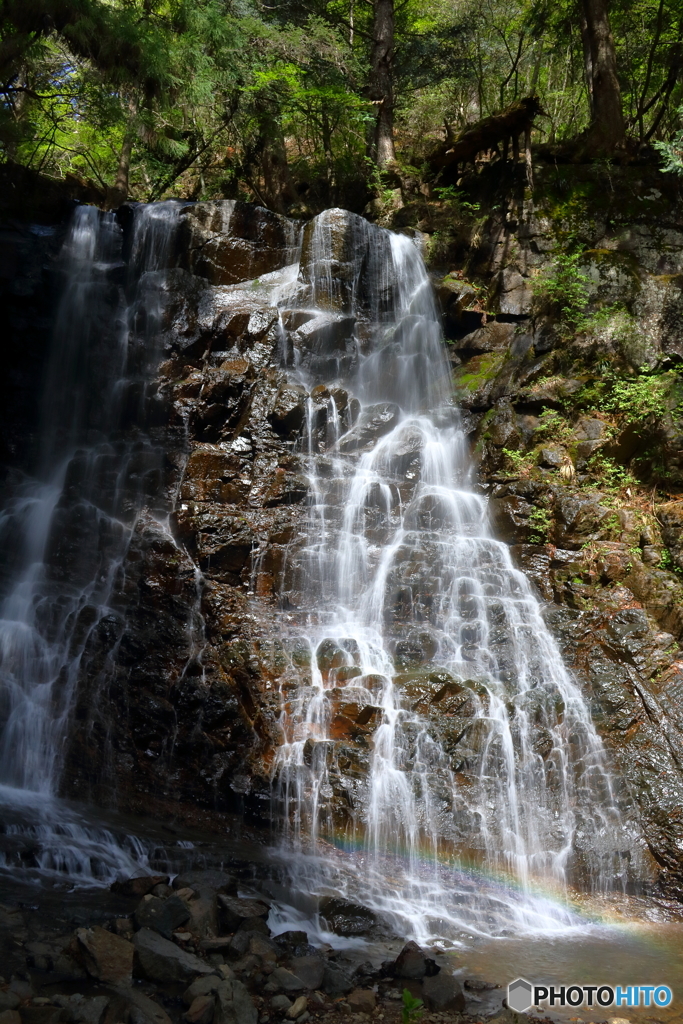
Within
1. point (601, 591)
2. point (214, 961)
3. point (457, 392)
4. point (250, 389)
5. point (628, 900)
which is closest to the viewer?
point (214, 961)

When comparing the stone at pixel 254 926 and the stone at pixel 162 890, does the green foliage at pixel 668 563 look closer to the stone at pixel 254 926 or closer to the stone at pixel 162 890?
the stone at pixel 254 926

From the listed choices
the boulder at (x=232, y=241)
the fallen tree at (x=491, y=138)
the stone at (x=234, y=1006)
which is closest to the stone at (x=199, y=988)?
the stone at (x=234, y=1006)

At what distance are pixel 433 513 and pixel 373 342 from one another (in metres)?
4.24

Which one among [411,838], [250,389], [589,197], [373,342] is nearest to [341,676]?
[411,838]

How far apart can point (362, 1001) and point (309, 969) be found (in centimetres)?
44

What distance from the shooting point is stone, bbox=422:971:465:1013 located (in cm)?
462

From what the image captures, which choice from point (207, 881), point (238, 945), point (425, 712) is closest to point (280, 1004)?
point (238, 945)

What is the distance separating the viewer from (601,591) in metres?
9.24

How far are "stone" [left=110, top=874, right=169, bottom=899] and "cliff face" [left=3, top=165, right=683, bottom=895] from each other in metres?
1.61

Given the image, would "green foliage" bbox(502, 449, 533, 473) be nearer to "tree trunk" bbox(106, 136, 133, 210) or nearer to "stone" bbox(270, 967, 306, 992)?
"stone" bbox(270, 967, 306, 992)

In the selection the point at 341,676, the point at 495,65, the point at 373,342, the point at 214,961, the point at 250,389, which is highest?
the point at 495,65

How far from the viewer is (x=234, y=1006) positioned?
414cm

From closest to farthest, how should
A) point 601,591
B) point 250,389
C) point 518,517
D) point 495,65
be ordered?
1. point 601,591
2. point 518,517
3. point 250,389
4. point 495,65

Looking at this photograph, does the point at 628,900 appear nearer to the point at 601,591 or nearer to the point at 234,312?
the point at 601,591
